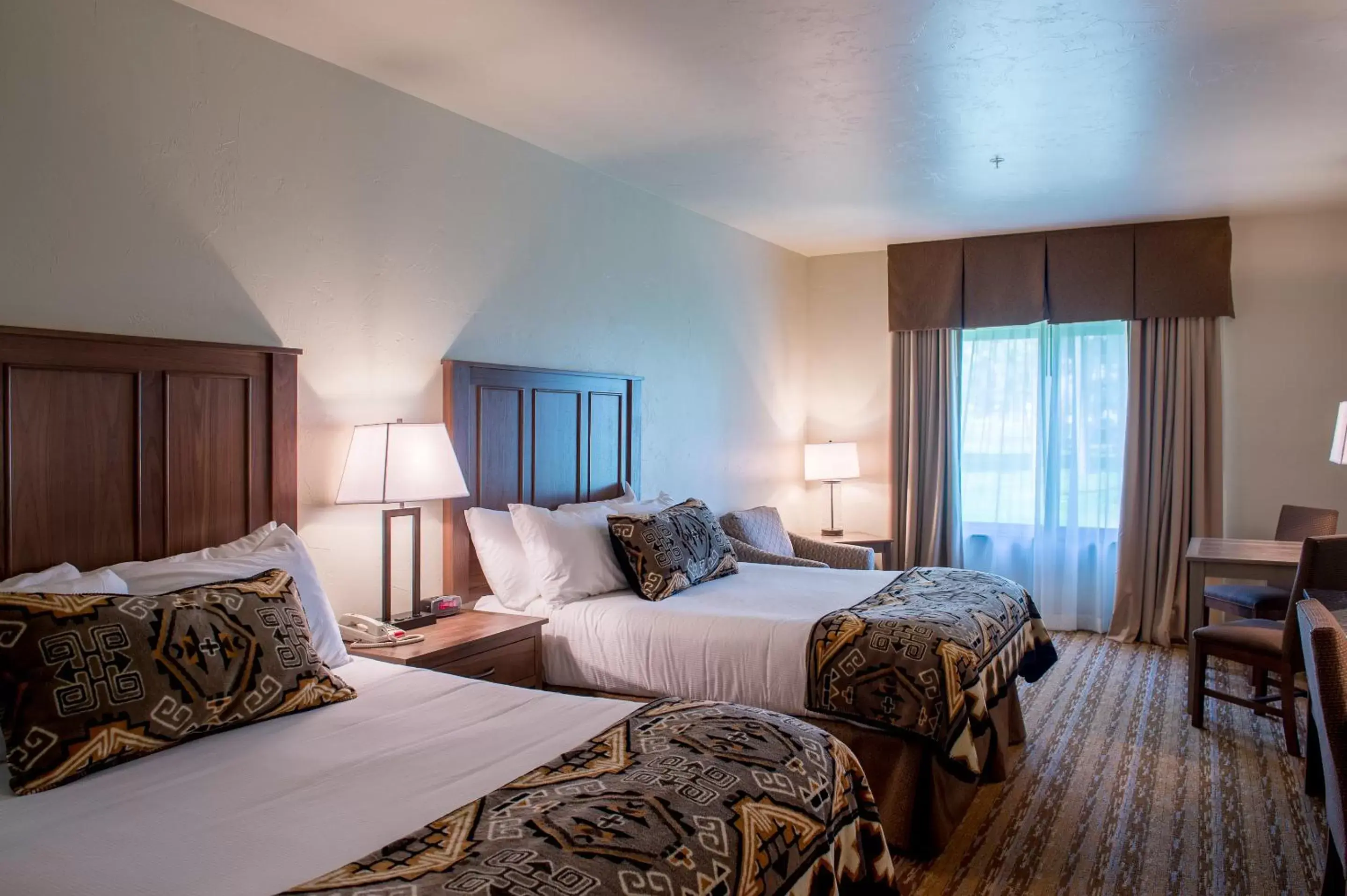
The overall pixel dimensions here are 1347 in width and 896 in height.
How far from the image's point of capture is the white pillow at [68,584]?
2102 mm

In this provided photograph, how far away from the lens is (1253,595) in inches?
180

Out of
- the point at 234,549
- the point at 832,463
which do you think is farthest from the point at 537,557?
the point at 832,463

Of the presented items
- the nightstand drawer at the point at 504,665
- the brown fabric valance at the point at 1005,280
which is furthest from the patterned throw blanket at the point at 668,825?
the brown fabric valance at the point at 1005,280

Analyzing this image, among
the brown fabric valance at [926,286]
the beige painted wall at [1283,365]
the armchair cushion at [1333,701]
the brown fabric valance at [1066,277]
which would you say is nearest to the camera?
the armchair cushion at [1333,701]

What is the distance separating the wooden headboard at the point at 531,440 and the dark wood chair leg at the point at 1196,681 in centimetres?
264

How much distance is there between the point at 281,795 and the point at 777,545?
3892 millimetres

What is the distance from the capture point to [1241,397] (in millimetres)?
5480

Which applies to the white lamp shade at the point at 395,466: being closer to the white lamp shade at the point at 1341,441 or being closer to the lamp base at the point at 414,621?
the lamp base at the point at 414,621

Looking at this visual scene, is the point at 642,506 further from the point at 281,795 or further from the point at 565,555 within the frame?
the point at 281,795

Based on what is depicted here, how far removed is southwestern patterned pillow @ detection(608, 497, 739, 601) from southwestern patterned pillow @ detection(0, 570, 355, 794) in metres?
1.56

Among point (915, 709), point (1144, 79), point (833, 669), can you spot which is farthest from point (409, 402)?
point (1144, 79)

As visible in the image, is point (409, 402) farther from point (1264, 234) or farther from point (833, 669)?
point (1264, 234)

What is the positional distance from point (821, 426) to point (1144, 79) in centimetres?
374

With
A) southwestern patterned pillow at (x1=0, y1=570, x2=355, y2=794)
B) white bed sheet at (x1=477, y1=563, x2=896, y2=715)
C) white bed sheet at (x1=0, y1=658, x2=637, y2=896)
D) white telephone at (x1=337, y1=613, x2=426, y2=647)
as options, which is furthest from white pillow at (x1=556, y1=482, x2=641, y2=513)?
southwestern patterned pillow at (x1=0, y1=570, x2=355, y2=794)
